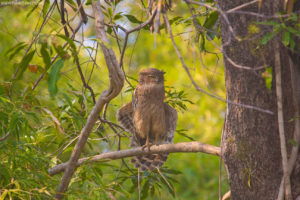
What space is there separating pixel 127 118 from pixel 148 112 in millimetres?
215

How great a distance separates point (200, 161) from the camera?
247 inches

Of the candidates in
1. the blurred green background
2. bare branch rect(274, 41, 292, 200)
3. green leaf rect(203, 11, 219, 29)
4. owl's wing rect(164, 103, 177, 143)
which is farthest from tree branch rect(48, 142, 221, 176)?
owl's wing rect(164, 103, 177, 143)

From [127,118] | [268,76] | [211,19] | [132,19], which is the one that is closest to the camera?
[268,76]

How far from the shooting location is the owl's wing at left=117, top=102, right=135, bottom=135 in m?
3.79

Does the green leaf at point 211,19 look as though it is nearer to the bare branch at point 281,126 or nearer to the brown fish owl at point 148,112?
the bare branch at point 281,126

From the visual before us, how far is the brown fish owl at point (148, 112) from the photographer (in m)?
3.75

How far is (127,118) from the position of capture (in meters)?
3.89

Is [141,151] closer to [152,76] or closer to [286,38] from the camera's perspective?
[286,38]

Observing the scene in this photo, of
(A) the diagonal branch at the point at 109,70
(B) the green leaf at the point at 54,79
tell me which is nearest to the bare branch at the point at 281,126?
(A) the diagonal branch at the point at 109,70

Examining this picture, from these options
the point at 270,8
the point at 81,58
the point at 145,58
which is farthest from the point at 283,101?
the point at 145,58

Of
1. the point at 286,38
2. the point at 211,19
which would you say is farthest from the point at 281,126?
the point at 211,19

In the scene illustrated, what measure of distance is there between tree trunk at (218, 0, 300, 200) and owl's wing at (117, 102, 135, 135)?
183 centimetres

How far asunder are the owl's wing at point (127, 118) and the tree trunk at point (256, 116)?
1826mm

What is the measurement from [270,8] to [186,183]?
478 cm
